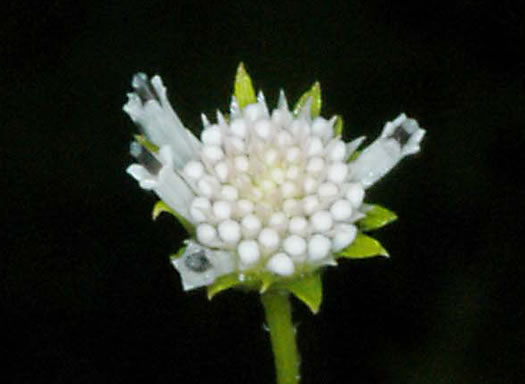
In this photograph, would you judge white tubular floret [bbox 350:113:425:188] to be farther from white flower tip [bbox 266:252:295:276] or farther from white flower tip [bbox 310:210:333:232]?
white flower tip [bbox 266:252:295:276]

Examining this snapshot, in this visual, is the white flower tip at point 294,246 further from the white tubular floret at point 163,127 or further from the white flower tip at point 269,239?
the white tubular floret at point 163,127

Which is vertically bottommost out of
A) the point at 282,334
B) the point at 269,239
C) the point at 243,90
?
the point at 282,334

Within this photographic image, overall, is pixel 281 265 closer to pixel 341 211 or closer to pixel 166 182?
pixel 341 211

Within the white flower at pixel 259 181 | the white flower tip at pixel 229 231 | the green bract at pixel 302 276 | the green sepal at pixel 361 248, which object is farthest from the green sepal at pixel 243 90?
the green sepal at pixel 361 248

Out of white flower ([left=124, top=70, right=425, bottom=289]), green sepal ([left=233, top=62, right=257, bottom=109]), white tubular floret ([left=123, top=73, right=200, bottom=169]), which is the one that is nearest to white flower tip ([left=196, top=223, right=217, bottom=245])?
white flower ([left=124, top=70, right=425, bottom=289])

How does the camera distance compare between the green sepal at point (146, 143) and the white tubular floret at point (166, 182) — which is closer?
the white tubular floret at point (166, 182)

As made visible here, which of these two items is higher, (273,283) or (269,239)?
(269,239)

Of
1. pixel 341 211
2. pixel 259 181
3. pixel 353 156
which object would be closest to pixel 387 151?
pixel 353 156

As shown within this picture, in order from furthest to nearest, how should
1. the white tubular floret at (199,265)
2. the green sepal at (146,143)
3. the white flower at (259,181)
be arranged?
the green sepal at (146,143)
the white flower at (259,181)
the white tubular floret at (199,265)
